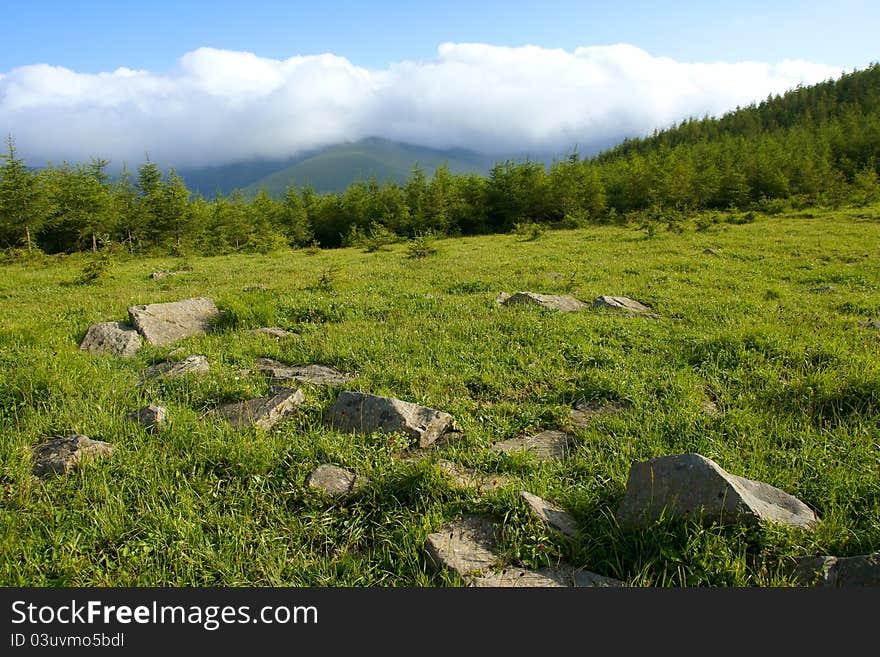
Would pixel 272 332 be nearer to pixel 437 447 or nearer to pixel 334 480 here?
pixel 437 447

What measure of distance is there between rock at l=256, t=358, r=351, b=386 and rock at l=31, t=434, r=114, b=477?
227 centimetres

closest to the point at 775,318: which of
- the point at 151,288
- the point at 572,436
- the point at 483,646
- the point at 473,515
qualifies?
the point at 572,436

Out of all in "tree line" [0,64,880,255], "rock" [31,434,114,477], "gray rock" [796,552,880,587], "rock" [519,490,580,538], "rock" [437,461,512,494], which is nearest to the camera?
"gray rock" [796,552,880,587]

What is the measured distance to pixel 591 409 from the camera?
566 cm

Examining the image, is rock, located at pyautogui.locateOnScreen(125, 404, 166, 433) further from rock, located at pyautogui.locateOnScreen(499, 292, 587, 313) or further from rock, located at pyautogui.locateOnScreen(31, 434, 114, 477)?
rock, located at pyautogui.locateOnScreen(499, 292, 587, 313)

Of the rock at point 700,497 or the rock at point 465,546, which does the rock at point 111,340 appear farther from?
the rock at point 700,497

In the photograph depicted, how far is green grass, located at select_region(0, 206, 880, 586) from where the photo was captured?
3145mm

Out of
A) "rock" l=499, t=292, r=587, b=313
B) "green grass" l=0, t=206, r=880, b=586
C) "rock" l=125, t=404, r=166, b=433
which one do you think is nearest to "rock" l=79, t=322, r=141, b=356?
"green grass" l=0, t=206, r=880, b=586

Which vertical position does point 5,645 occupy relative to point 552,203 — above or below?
below

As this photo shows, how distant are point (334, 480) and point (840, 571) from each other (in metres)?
3.62

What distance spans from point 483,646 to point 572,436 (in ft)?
9.36

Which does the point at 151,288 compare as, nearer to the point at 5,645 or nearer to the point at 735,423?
the point at 5,645

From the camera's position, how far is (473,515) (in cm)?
365

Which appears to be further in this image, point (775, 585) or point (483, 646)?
point (775, 585)
